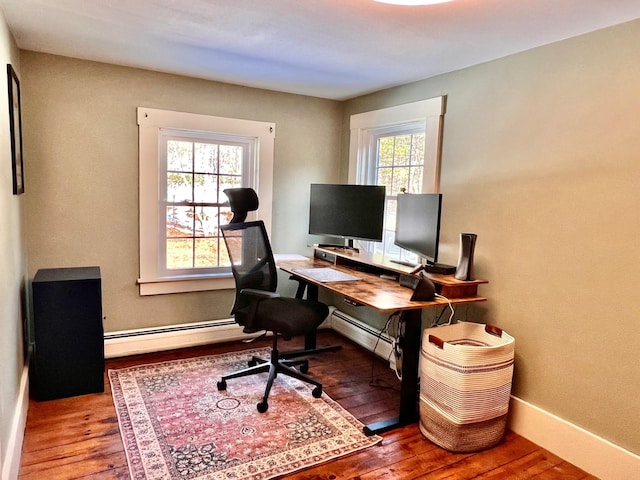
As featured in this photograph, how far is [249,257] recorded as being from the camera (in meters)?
2.92

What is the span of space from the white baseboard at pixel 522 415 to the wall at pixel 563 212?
0.06m

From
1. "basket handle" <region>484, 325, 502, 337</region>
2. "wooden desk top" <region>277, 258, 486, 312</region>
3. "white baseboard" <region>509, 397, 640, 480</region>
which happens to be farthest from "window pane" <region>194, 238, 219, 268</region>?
"white baseboard" <region>509, 397, 640, 480</region>

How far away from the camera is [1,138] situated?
1.96m

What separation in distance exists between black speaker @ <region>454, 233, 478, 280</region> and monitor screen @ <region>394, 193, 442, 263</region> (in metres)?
0.15

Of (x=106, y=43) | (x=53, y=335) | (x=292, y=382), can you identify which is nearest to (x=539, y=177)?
(x=292, y=382)

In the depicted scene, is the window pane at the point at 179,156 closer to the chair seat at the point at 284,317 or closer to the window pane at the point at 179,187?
the window pane at the point at 179,187

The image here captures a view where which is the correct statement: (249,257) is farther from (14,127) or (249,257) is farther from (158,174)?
(14,127)

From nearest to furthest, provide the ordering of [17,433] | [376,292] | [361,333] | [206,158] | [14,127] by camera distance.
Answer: [17,433]
[14,127]
[376,292]
[206,158]
[361,333]

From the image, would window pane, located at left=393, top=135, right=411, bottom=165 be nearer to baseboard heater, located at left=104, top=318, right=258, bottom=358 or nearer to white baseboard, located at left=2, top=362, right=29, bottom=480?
baseboard heater, located at left=104, top=318, right=258, bottom=358

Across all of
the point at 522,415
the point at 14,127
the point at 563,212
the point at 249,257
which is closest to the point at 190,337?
the point at 249,257

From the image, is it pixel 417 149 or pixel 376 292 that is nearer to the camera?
pixel 376 292

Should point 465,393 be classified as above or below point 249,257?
below

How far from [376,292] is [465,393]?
2.33ft

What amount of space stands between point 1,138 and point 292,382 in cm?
218
